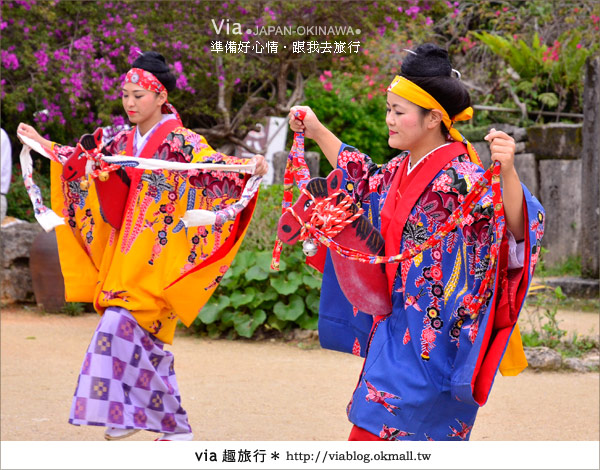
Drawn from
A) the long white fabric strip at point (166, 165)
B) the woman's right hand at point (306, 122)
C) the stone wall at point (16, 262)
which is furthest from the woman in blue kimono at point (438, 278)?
the stone wall at point (16, 262)

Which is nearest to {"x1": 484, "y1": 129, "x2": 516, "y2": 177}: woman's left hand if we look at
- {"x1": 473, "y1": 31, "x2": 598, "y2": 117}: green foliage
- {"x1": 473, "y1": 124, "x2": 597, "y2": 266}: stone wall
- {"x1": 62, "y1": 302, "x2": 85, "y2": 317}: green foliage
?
{"x1": 62, "y1": 302, "x2": 85, "y2": 317}: green foliage

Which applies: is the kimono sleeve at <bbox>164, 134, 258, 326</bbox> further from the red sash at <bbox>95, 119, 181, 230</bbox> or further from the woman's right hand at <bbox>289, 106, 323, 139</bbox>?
the woman's right hand at <bbox>289, 106, 323, 139</bbox>

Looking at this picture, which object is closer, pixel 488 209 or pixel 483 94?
pixel 488 209

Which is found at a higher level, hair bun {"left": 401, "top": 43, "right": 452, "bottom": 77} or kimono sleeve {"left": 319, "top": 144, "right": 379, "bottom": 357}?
hair bun {"left": 401, "top": 43, "right": 452, "bottom": 77}

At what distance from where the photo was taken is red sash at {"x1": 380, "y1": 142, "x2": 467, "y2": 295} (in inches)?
128

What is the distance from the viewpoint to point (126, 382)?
15.0 feet

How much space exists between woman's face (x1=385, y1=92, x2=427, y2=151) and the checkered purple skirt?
1975 mm

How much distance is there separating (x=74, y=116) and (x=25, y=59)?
0.93 metres

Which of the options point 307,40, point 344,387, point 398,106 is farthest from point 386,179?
point 344,387

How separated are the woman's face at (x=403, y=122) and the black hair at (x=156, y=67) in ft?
6.27

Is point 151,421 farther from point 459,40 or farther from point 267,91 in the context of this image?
point 459,40

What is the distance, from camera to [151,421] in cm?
466

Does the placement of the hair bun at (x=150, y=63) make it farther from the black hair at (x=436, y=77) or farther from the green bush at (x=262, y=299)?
the green bush at (x=262, y=299)

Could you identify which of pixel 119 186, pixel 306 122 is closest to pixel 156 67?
pixel 119 186
